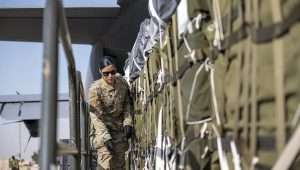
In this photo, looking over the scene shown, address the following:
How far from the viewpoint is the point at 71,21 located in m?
13.0

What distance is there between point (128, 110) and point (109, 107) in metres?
0.20

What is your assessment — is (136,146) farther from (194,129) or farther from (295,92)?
(295,92)

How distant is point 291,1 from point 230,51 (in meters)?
0.42

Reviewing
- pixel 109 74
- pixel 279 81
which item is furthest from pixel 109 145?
pixel 279 81

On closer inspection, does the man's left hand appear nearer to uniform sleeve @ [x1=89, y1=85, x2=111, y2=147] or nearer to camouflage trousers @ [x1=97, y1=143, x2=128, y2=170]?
camouflage trousers @ [x1=97, y1=143, x2=128, y2=170]

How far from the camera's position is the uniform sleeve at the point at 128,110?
5.91 m

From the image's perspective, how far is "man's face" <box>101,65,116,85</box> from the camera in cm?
589

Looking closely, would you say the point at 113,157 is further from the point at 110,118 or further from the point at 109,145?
the point at 110,118

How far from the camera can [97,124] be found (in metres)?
5.69

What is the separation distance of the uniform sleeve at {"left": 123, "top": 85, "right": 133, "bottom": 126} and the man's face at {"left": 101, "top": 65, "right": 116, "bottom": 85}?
0.27 m

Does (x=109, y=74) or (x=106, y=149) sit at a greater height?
(x=109, y=74)

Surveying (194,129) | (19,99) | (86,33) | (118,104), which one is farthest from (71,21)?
(194,129)

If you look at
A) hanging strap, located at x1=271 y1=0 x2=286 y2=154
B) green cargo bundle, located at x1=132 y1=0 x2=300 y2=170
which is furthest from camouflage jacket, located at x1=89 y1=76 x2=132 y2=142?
hanging strap, located at x1=271 y1=0 x2=286 y2=154

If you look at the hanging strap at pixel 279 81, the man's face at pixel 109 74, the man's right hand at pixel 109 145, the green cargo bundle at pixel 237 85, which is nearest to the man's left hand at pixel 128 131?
the man's right hand at pixel 109 145
